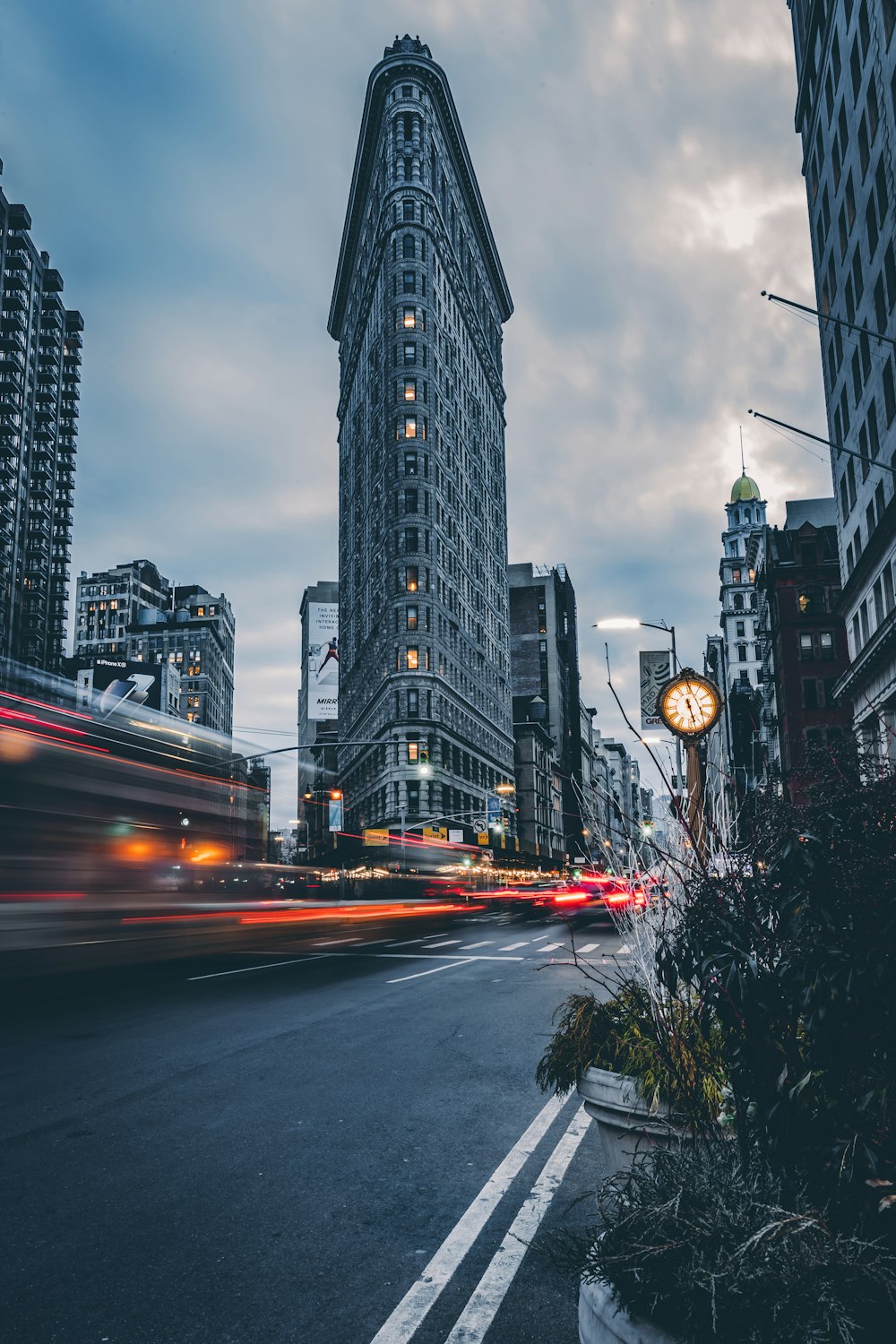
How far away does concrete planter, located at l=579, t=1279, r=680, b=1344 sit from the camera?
3.12 metres

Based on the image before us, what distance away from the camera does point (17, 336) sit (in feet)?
338

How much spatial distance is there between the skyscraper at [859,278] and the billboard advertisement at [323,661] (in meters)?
121

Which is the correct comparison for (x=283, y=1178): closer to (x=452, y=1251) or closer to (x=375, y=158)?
(x=452, y=1251)

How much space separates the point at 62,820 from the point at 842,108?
47.0 m

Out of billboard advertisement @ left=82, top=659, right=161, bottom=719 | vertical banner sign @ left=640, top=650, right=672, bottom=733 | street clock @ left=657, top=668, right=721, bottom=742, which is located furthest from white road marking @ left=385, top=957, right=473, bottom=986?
billboard advertisement @ left=82, top=659, right=161, bottom=719

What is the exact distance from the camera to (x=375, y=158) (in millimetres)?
103688

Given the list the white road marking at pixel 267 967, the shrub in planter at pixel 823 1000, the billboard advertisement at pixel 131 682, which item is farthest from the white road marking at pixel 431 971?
the billboard advertisement at pixel 131 682

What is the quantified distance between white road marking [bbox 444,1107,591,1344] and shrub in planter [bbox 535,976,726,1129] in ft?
2.48

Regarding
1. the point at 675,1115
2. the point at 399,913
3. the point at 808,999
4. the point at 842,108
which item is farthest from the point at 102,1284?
the point at 842,108

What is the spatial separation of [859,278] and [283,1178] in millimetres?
45186

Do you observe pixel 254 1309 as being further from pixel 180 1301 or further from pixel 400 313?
pixel 400 313

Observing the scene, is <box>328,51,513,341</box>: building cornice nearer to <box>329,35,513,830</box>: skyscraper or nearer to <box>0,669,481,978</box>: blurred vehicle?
<box>329,35,513,830</box>: skyscraper

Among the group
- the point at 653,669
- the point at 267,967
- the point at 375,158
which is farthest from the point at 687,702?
the point at 375,158

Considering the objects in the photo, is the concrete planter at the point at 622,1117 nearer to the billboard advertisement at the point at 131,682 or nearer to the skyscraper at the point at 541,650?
the billboard advertisement at the point at 131,682
